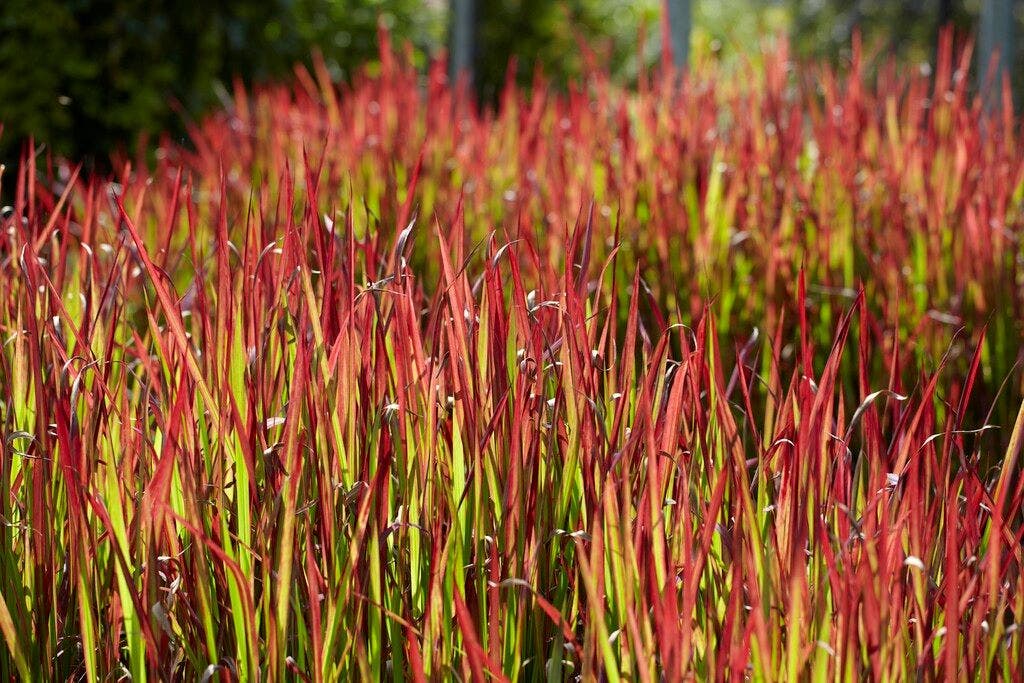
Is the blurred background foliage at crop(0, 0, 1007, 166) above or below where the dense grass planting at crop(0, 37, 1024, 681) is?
above

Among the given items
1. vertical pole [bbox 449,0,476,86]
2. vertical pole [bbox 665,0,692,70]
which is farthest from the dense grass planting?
vertical pole [bbox 449,0,476,86]

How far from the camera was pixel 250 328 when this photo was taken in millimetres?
1469

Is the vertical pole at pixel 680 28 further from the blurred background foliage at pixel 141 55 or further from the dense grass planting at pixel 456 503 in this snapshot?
the dense grass planting at pixel 456 503

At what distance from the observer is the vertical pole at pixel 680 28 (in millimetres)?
5457

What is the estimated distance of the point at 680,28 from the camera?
5484 mm

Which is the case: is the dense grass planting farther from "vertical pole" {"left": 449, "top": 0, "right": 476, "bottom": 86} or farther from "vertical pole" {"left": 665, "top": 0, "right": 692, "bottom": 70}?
"vertical pole" {"left": 449, "top": 0, "right": 476, "bottom": 86}

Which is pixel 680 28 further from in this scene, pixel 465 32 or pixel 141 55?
pixel 141 55

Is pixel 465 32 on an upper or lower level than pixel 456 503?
upper

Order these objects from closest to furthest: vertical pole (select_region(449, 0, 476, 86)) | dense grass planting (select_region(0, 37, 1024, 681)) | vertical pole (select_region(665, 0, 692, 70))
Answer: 1. dense grass planting (select_region(0, 37, 1024, 681))
2. vertical pole (select_region(665, 0, 692, 70))
3. vertical pole (select_region(449, 0, 476, 86))

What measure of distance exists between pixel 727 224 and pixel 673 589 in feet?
5.55

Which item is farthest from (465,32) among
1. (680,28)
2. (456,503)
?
(456,503)

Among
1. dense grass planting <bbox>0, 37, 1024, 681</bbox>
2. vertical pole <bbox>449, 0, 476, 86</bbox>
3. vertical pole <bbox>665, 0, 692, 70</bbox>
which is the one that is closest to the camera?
dense grass planting <bbox>0, 37, 1024, 681</bbox>

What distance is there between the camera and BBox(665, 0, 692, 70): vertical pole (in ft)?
17.9

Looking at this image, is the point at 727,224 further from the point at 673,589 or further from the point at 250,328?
the point at 673,589
